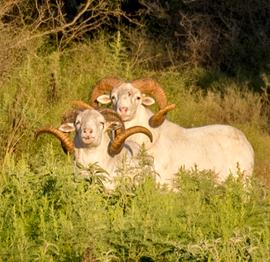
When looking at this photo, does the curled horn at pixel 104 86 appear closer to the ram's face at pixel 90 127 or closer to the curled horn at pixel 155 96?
the curled horn at pixel 155 96

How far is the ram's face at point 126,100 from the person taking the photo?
16.0m

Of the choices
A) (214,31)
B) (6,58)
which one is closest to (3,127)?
(6,58)

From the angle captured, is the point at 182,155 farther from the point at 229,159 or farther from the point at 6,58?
the point at 6,58

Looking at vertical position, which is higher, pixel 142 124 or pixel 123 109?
pixel 123 109

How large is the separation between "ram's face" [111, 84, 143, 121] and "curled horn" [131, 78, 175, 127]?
26 cm

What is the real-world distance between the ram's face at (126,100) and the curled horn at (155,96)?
0.26 m

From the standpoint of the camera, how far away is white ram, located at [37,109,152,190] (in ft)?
46.5

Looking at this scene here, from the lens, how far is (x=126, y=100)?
52.9 ft

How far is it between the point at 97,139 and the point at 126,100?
1958 millimetres

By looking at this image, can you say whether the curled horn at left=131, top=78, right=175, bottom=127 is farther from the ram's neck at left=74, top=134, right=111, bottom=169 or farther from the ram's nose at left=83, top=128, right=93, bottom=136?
the ram's nose at left=83, top=128, right=93, bottom=136

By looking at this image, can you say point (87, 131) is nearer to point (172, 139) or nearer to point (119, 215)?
point (172, 139)

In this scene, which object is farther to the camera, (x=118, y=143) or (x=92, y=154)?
(x=118, y=143)

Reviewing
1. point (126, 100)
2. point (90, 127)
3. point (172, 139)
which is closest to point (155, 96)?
point (172, 139)

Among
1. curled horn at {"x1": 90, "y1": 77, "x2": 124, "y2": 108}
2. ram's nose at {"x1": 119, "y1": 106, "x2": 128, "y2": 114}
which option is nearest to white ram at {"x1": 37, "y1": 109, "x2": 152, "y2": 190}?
ram's nose at {"x1": 119, "y1": 106, "x2": 128, "y2": 114}
